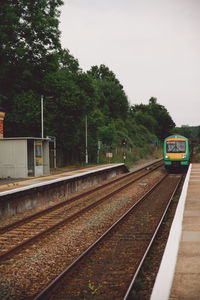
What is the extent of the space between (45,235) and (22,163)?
11019 mm

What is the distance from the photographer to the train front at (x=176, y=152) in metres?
26.3

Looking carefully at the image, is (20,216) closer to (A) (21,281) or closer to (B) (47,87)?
(A) (21,281)

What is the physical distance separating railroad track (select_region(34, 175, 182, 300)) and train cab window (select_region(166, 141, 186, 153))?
53.1 feet

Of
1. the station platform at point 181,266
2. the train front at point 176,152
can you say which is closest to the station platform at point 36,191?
the station platform at point 181,266

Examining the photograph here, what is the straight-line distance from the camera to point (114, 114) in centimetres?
6278

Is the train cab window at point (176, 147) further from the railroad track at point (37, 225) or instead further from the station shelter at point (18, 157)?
the railroad track at point (37, 225)

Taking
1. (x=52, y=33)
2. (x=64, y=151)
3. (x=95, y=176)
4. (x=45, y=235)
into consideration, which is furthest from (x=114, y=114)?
(x=45, y=235)

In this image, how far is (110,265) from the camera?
22.1ft

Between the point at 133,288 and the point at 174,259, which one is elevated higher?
the point at 174,259

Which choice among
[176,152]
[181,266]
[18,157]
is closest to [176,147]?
[176,152]

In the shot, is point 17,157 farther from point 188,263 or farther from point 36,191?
point 188,263

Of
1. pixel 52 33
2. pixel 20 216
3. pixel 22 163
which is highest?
pixel 52 33

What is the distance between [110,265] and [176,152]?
20.7 m

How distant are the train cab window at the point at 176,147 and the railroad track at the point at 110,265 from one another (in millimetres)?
16172
